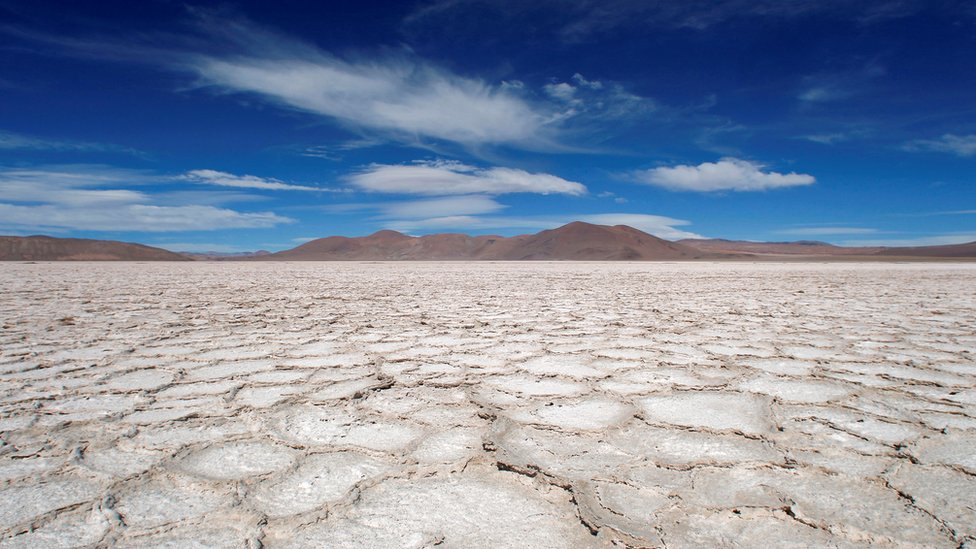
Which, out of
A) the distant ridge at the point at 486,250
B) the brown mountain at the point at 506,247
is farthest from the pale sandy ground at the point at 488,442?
the brown mountain at the point at 506,247

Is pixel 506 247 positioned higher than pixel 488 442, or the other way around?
pixel 506 247

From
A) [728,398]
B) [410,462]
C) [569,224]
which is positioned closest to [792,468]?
[728,398]

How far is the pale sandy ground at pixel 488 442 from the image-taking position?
95cm

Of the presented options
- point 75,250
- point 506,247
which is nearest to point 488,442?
point 75,250

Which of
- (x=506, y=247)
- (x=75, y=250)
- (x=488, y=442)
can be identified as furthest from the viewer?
(x=506, y=247)

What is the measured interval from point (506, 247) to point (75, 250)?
56.0 meters

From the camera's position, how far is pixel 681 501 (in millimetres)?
1036

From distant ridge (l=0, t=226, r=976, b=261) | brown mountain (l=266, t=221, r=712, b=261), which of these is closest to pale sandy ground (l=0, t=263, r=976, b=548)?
distant ridge (l=0, t=226, r=976, b=261)

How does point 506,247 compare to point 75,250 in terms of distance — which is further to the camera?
point 506,247

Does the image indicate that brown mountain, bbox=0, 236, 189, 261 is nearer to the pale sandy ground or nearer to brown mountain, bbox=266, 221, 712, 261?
brown mountain, bbox=266, 221, 712, 261

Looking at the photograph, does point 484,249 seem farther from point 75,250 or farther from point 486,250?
point 75,250

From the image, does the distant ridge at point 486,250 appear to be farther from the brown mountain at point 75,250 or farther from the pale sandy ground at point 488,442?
the pale sandy ground at point 488,442

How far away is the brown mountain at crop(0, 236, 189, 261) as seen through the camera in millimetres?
48656

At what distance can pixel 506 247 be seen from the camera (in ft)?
277
